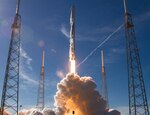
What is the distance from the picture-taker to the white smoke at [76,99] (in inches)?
2621

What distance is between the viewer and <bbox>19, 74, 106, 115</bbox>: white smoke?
6656cm

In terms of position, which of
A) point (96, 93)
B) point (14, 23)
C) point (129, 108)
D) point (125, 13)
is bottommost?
point (129, 108)

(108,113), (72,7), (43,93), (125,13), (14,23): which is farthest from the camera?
(43,93)

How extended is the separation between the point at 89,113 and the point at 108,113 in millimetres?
4317

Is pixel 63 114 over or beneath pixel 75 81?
beneath

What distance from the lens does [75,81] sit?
220 feet

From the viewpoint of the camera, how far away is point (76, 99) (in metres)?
67.2

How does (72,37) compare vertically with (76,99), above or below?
above

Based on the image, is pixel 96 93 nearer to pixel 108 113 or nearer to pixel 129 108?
pixel 108 113

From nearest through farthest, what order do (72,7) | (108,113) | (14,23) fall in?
(14,23)
(108,113)
(72,7)

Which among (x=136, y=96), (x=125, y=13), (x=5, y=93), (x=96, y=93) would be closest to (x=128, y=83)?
(x=136, y=96)

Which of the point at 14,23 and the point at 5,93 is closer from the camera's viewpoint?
the point at 5,93

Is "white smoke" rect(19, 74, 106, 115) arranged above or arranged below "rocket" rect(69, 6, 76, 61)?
below

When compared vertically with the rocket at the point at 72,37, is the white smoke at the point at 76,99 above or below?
below
